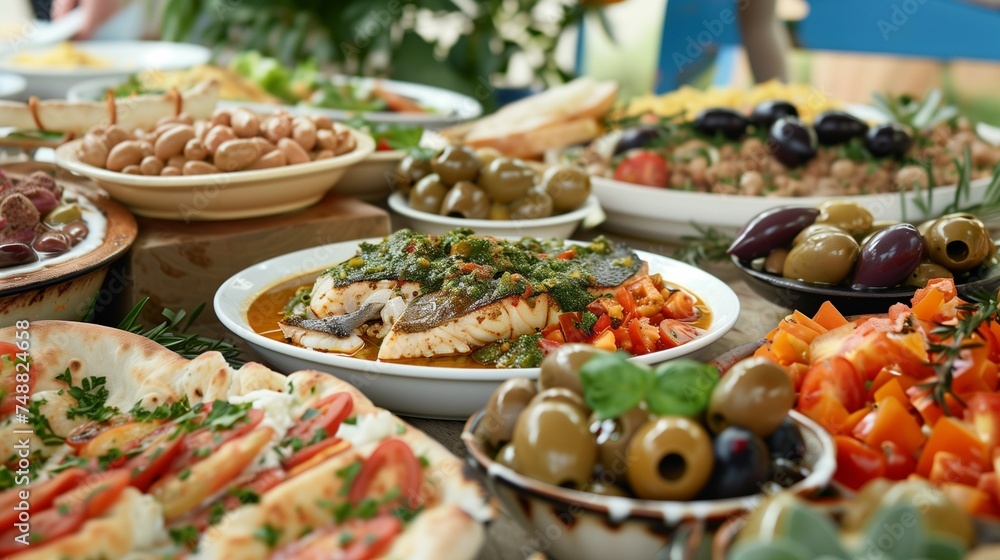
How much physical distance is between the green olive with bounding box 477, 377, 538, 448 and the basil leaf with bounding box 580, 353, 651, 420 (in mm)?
147

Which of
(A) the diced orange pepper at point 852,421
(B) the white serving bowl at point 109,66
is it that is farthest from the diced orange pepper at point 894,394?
(B) the white serving bowl at point 109,66

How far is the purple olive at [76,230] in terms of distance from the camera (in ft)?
6.98

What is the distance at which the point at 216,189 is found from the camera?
7.68ft

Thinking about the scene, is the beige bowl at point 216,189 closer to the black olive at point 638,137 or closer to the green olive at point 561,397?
the black olive at point 638,137

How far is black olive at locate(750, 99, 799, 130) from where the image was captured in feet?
10.7

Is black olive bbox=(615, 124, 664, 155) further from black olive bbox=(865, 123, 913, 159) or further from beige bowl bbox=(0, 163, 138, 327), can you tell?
beige bowl bbox=(0, 163, 138, 327)

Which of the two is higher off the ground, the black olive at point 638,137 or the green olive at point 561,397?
the green olive at point 561,397

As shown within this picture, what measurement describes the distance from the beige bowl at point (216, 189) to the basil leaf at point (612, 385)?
1.45m

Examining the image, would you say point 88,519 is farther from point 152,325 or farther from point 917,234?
point 917,234

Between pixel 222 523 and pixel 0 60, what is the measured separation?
5.13 meters

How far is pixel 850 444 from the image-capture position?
128 cm

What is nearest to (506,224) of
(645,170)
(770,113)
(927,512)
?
(645,170)

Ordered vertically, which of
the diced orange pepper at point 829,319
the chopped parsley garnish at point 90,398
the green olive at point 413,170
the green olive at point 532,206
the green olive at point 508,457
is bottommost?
the green olive at point 532,206

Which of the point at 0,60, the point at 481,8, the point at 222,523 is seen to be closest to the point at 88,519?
the point at 222,523
